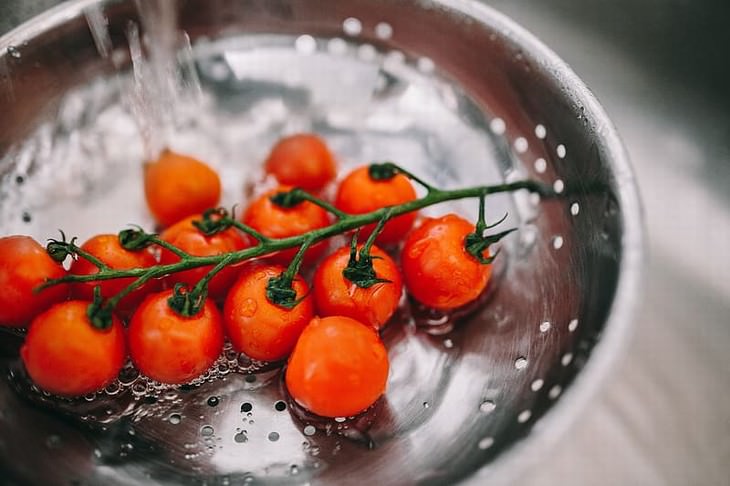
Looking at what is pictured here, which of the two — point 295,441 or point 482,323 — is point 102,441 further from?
point 482,323

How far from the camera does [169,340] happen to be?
1.96 ft

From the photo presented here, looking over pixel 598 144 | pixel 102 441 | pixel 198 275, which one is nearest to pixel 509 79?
pixel 598 144

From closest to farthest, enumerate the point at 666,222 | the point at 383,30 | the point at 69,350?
the point at 69,350 → the point at 383,30 → the point at 666,222

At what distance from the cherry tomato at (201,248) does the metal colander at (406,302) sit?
7 cm

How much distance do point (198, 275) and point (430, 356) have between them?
0.24 metres

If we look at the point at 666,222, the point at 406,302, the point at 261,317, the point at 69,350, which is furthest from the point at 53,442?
the point at 666,222

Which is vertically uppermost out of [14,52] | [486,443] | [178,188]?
[14,52]

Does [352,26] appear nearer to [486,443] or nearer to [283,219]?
[283,219]

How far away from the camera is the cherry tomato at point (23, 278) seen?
0.61 m

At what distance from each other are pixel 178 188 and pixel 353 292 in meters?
0.23

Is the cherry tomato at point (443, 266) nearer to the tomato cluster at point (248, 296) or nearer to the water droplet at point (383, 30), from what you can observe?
the tomato cluster at point (248, 296)

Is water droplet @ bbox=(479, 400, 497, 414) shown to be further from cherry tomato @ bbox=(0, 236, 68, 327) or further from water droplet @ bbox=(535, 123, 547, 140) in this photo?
cherry tomato @ bbox=(0, 236, 68, 327)

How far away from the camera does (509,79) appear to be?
78 cm

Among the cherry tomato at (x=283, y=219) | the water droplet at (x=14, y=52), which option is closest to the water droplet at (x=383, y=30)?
the cherry tomato at (x=283, y=219)
